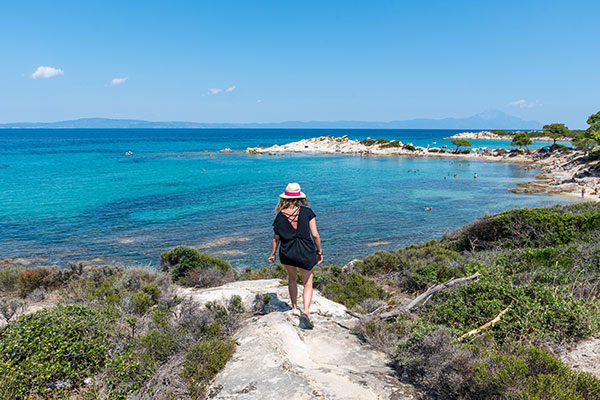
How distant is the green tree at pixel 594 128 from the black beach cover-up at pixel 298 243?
176 feet

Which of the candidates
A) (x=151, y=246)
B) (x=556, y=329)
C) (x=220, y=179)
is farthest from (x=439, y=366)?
(x=220, y=179)

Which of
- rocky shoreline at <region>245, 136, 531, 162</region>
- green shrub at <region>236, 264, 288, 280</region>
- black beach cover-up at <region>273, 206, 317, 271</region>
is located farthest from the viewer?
rocky shoreline at <region>245, 136, 531, 162</region>

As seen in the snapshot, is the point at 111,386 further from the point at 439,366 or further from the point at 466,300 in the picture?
the point at 466,300

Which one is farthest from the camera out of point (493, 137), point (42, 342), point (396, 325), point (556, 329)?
point (493, 137)

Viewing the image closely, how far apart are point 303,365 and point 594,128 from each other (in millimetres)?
62366

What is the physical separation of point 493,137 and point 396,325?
6347 inches

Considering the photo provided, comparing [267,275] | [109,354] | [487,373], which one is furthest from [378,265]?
[109,354]

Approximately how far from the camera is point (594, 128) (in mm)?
49562

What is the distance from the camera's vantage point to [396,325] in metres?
5.69

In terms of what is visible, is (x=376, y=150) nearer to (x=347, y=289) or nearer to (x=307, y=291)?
(x=347, y=289)

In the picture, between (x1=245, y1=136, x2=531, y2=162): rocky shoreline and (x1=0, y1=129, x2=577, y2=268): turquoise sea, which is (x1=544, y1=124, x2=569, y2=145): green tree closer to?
(x1=245, y1=136, x2=531, y2=162): rocky shoreline

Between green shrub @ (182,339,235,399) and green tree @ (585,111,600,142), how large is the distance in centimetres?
5558

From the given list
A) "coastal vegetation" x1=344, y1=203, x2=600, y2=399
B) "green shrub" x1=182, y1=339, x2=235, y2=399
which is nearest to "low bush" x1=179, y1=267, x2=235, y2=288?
"coastal vegetation" x1=344, y1=203, x2=600, y2=399

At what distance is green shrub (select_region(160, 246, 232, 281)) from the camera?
1095 centimetres
